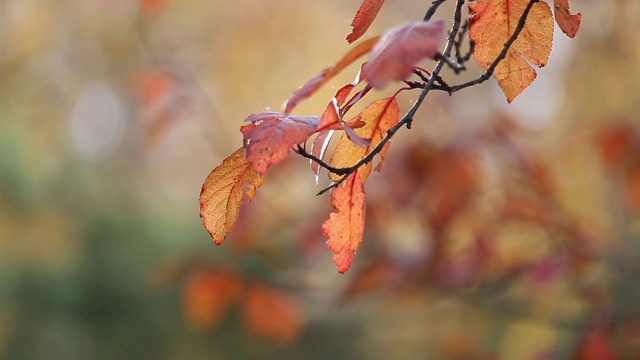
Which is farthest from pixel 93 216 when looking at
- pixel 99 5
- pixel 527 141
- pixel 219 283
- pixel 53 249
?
pixel 527 141

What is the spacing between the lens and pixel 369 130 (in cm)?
56

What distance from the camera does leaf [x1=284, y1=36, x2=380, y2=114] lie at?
0.41 metres

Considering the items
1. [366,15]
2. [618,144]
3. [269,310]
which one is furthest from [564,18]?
[269,310]

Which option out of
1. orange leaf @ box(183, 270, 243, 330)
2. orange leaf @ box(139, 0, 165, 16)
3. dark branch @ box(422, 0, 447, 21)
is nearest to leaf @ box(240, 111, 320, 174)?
dark branch @ box(422, 0, 447, 21)

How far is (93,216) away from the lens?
341 cm

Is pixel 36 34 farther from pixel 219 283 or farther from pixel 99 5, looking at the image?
pixel 219 283

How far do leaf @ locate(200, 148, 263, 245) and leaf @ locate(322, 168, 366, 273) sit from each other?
0.06 meters

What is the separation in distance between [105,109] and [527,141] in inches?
102

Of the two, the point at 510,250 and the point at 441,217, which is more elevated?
the point at 510,250

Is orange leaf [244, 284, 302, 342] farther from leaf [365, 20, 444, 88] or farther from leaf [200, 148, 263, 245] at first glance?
leaf [365, 20, 444, 88]

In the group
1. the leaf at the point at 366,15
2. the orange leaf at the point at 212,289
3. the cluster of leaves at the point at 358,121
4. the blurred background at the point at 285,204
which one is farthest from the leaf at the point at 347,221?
the orange leaf at the point at 212,289

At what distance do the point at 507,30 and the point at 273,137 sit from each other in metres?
0.20

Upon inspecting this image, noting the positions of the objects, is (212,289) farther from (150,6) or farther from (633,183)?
(633,183)

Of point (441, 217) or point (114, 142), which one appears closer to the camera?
point (441, 217)
